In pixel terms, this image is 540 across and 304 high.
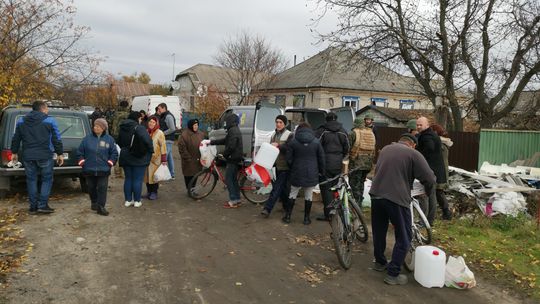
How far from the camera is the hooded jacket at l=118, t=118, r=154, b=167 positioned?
7684 millimetres

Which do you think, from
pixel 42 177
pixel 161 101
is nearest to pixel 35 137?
pixel 42 177

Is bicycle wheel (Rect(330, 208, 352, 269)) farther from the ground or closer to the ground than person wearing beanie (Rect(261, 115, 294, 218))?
closer to the ground

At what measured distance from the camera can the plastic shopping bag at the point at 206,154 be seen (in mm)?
8664

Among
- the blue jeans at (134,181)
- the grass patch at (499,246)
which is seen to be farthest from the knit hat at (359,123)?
the blue jeans at (134,181)

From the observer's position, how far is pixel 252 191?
28.9 ft

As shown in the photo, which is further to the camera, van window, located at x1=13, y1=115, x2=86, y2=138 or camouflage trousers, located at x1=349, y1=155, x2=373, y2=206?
van window, located at x1=13, y1=115, x2=86, y2=138

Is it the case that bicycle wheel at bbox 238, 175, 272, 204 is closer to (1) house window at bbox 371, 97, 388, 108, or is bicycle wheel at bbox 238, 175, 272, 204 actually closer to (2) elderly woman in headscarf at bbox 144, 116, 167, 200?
(2) elderly woman in headscarf at bbox 144, 116, 167, 200

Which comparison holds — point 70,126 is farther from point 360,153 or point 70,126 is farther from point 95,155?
point 360,153

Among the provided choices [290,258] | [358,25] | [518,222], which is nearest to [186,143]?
[290,258]

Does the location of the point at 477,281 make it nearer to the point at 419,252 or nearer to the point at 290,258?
the point at 419,252

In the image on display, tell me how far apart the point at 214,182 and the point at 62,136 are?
3.22m

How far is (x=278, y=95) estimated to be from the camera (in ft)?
123

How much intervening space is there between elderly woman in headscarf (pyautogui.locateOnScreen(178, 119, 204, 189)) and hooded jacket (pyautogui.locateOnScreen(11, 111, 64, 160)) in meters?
2.37

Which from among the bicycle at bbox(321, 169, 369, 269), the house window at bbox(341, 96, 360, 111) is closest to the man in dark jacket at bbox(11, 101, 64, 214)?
the bicycle at bbox(321, 169, 369, 269)
